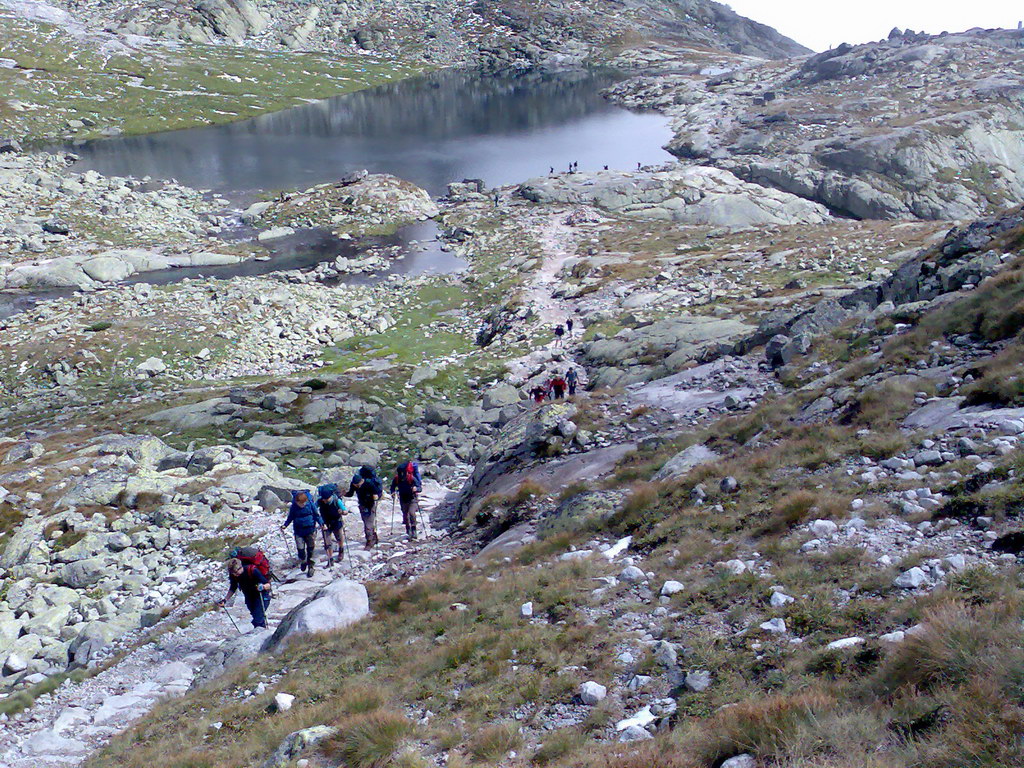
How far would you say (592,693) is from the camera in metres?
8.34

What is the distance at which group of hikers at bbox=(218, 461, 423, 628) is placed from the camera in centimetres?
1527

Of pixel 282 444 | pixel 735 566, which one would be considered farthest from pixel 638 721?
pixel 282 444

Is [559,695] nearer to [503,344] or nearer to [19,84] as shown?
[503,344]

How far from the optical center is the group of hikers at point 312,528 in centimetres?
1527

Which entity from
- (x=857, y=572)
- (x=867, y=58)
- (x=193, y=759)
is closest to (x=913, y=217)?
(x=867, y=58)

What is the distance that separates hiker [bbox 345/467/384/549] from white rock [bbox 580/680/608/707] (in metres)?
11.7

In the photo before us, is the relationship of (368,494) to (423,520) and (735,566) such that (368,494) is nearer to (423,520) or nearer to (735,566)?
(423,520)

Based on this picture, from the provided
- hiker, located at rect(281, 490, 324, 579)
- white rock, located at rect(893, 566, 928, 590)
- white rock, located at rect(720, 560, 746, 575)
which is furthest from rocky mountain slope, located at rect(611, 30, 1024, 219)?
white rock, located at rect(893, 566, 928, 590)

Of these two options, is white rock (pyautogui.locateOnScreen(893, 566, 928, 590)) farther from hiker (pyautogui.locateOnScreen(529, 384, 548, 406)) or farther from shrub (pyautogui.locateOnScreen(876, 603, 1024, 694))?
hiker (pyautogui.locateOnScreen(529, 384, 548, 406))

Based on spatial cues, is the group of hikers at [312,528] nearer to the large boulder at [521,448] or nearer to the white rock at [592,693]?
the large boulder at [521,448]

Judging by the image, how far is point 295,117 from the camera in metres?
148

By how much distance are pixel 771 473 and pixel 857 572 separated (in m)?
4.80

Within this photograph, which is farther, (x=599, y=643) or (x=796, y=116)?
(x=796, y=116)

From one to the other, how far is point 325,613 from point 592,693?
7468mm
